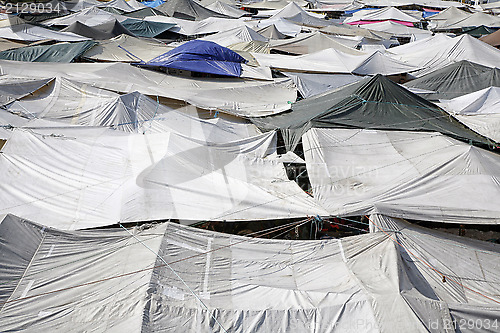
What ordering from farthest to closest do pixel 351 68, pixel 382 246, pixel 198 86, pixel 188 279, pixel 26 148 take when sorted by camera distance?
pixel 351 68 → pixel 198 86 → pixel 26 148 → pixel 382 246 → pixel 188 279

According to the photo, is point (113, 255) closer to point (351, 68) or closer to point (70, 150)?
point (70, 150)

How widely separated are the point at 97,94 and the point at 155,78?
2.62 m

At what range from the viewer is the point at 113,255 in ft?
21.1

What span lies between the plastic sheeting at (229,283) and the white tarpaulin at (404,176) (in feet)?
3.07

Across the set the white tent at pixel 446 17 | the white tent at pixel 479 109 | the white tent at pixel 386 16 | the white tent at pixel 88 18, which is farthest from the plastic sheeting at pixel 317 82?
the white tent at pixel 446 17

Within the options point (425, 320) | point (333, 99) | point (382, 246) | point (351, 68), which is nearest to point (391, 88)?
point (333, 99)

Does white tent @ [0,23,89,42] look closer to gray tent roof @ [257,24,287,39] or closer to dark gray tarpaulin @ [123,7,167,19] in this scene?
dark gray tarpaulin @ [123,7,167,19]

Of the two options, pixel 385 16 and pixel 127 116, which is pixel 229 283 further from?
pixel 385 16

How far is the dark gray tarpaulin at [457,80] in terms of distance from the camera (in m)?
15.5

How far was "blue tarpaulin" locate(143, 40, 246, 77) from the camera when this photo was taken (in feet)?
52.1

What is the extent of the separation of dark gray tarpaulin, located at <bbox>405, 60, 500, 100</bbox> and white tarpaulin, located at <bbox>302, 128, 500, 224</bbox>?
19.4 ft

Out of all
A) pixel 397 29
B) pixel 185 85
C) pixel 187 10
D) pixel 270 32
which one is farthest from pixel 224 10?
pixel 185 85

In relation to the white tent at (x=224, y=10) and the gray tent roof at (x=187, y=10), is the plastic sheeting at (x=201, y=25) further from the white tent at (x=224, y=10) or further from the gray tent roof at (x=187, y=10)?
the white tent at (x=224, y=10)

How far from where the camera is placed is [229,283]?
6.23 metres
